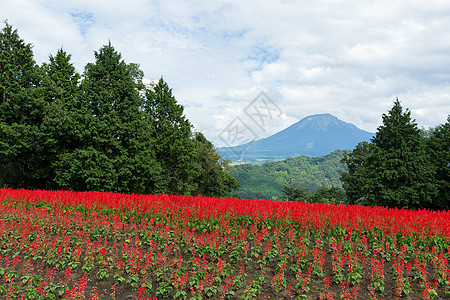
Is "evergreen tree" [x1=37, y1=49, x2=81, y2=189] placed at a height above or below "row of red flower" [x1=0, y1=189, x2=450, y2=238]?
above

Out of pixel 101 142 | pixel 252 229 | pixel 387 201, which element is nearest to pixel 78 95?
pixel 101 142

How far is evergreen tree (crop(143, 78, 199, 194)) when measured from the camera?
90.6 ft

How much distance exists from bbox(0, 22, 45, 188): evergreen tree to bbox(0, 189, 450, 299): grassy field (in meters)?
13.4

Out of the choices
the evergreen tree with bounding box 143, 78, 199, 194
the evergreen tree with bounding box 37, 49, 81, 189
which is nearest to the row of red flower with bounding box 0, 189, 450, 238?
the evergreen tree with bounding box 37, 49, 81, 189

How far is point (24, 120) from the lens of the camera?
78.2 feet

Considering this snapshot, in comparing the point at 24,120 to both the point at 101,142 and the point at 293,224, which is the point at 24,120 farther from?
the point at 293,224

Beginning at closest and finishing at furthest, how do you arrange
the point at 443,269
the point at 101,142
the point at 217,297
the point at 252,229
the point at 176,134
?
the point at 217,297, the point at 443,269, the point at 252,229, the point at 101,142, the point at 176,134

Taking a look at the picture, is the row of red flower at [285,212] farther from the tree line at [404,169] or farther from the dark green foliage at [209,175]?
the dark green foliage at [209,175]

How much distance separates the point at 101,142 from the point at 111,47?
8.07 m

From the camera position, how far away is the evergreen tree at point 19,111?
74.0 ft

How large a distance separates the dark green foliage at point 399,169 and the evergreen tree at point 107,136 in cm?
1815

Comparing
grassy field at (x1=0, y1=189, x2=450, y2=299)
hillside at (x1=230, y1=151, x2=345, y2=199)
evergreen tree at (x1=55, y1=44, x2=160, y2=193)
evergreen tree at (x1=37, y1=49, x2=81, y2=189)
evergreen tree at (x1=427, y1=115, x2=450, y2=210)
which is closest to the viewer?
grassy field at (x1=0, y1=189, x2=450, y2=299)

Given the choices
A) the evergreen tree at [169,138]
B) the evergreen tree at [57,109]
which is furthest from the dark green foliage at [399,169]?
the evergreen tree at [57,109]

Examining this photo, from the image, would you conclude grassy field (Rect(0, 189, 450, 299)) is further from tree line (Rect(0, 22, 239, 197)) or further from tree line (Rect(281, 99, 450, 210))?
tree line (Rect(281, 99, 450, 210))
